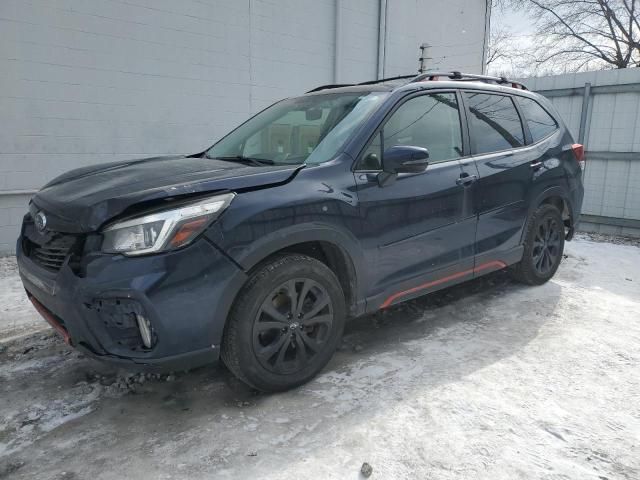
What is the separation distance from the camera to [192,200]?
2.39 meters

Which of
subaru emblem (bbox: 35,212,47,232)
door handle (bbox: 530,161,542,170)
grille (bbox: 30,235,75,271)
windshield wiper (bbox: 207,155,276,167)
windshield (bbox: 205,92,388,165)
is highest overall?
windshield (bbox: 205,92,388,165)

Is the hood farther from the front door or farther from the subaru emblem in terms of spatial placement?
the front door

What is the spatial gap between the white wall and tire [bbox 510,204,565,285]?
15.7 feet

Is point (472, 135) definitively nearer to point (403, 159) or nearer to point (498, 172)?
point (498, 172)

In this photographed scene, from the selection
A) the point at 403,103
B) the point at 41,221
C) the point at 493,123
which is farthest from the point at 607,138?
the point at 41,221

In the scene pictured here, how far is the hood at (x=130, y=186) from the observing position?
2365 mm

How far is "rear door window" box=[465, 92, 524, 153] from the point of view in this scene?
384 cm

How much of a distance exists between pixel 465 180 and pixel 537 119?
1.53m

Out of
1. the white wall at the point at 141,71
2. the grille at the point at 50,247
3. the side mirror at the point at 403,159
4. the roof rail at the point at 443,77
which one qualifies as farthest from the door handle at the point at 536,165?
the white wall at the point at 141,71

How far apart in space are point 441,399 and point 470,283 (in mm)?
2325

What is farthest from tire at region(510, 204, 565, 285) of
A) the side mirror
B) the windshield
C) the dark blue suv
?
the windshield

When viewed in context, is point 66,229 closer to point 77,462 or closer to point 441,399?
point 77,462

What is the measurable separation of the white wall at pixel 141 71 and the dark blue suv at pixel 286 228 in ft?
10.7

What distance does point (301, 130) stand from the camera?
132 inches
